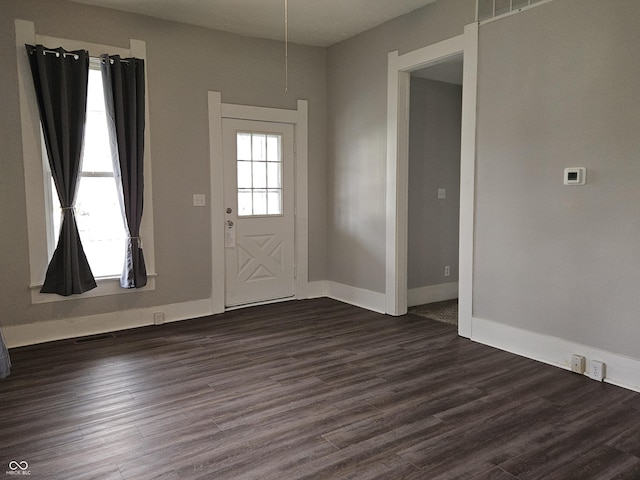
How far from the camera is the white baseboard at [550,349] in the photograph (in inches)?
122

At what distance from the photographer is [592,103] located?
3.21m

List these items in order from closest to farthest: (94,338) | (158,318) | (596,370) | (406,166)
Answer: (596,370)
(94,338)
(158,318)
(406,166)

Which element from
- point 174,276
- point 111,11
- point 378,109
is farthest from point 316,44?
point 174,276

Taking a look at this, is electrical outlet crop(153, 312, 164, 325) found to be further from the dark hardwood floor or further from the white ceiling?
the white ceiling

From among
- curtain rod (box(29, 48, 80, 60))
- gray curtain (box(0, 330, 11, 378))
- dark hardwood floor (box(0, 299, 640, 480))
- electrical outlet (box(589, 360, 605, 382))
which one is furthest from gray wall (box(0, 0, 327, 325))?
electrical outlet (box(589, 360, 605, 382))

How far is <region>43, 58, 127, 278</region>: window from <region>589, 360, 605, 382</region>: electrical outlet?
12.9 feet

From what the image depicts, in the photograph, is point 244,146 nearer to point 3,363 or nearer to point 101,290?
point 101,290

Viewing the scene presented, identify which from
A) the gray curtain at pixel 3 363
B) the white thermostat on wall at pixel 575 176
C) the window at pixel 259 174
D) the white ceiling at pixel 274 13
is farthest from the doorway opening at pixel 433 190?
the gray curtain at pixel 3 363

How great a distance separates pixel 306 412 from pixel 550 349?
191 cm

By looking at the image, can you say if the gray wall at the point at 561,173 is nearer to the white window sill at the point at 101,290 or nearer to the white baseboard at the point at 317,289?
the white baseboard at the point at 317,289

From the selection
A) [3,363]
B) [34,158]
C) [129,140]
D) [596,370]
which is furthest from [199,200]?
[596,370]

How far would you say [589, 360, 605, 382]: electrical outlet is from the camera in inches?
126

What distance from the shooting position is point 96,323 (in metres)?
4.36

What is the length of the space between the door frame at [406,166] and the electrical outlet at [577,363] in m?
0.91
